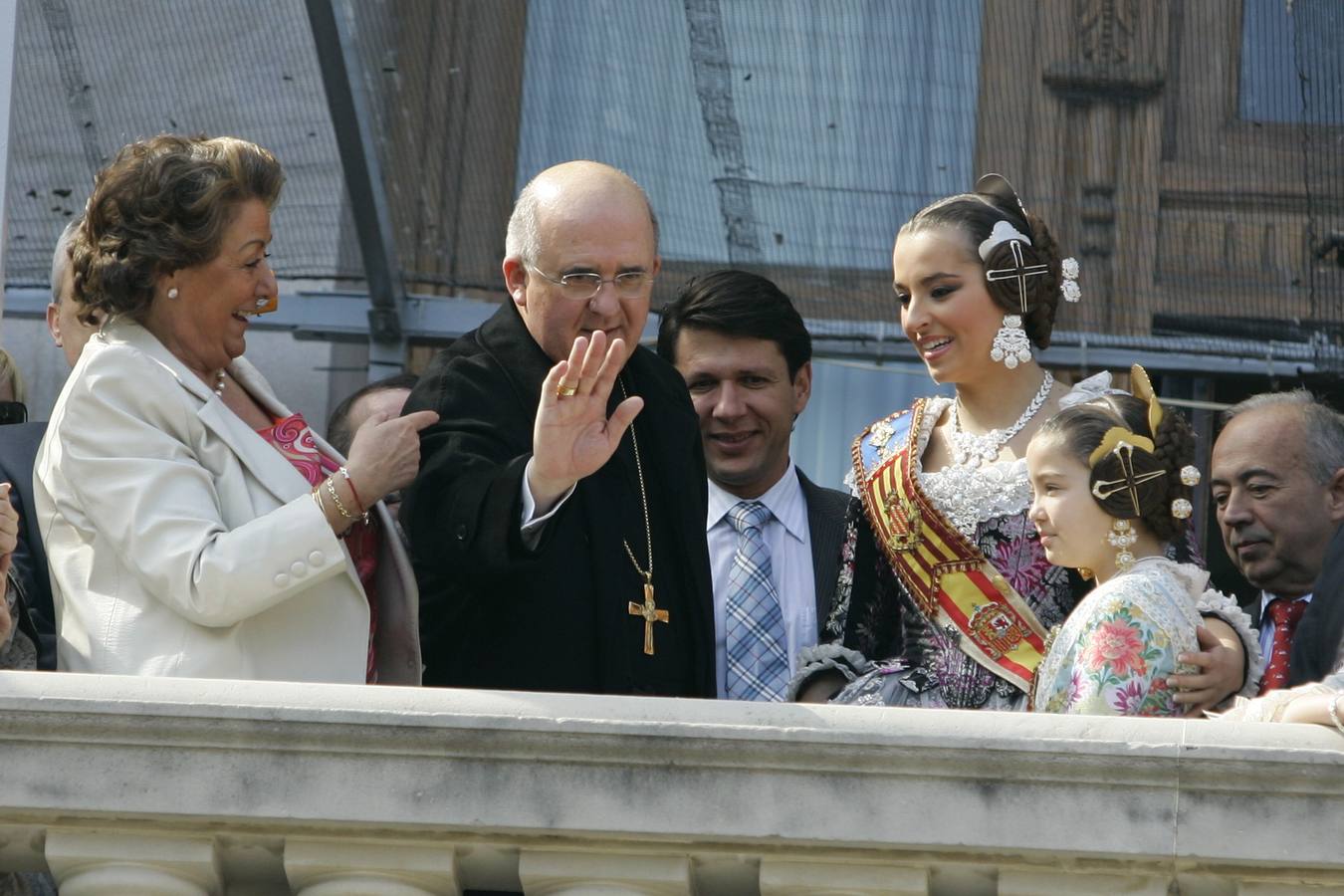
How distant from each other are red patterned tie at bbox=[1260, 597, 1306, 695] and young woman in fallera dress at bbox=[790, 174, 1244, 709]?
58 cm

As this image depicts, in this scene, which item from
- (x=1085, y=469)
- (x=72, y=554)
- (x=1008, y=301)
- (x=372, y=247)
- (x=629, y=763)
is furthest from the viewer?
(x=372, y=247)

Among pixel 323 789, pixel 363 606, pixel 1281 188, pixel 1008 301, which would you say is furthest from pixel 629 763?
pixel 1281 188

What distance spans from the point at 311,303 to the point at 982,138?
2.03 m

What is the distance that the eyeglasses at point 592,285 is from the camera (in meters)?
3.93

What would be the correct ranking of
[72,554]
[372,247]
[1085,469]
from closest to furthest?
[72,554], [1085,469], [372,247]

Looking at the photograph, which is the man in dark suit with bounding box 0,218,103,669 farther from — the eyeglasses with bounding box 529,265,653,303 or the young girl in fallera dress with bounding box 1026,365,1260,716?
the young girl in fallera dress with bounding box 1026,365,1260,716

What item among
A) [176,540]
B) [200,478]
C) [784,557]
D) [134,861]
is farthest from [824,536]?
[134,861]

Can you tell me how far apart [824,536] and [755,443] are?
26 cm

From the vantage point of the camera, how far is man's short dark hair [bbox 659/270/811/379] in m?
4.84

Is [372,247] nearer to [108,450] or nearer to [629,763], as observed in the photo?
[108,450]

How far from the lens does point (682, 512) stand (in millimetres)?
4000

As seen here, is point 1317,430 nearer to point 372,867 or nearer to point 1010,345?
point 1010,345

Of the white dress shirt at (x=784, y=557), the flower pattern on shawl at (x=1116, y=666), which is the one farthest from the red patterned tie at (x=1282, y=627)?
the white dress shirt at (x=784, y=557)

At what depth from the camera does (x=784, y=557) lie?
4.71 m
